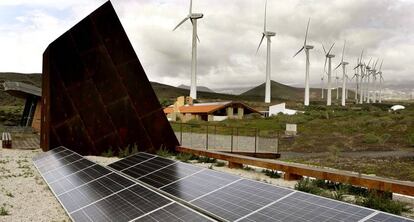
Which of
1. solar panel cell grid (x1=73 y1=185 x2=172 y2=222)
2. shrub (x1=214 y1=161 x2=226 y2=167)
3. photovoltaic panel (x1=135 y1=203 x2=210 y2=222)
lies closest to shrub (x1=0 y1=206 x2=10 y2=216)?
solar panel cell grid (x1=73 y1=185 x2=172 y2=222)

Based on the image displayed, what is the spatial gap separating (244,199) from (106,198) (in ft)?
10.4

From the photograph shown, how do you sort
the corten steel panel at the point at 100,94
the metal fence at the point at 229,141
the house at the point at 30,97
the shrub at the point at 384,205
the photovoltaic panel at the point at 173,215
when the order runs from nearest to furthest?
Result: the photovoltaic panel at the point at 173,215 → the shrub at the point at 384,205 → the corten steel panel at the point at 100,94 → the metal fence at the point at 229,141 → the house at the point at 30,97

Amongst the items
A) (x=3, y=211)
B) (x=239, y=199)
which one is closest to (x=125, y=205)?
(x=239, y=199)

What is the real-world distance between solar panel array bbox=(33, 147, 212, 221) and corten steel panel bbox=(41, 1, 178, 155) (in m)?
→ 5.17

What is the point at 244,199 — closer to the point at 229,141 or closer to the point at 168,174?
the point at 168,174

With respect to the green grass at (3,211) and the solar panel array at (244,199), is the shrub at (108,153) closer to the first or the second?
the solar panel array at (244,199)

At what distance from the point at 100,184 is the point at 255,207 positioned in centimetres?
455

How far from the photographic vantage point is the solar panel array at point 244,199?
6176 mm

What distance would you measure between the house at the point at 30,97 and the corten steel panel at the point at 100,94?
21.0 m

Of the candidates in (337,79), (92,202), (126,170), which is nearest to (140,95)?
(126,170)

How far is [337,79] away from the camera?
16462 centimetres

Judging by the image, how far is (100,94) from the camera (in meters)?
17.8

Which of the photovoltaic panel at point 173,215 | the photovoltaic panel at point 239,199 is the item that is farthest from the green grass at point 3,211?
the photovoltaic panel at point 239,199

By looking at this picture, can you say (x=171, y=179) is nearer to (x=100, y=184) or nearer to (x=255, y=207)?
(x=100, y=184)
